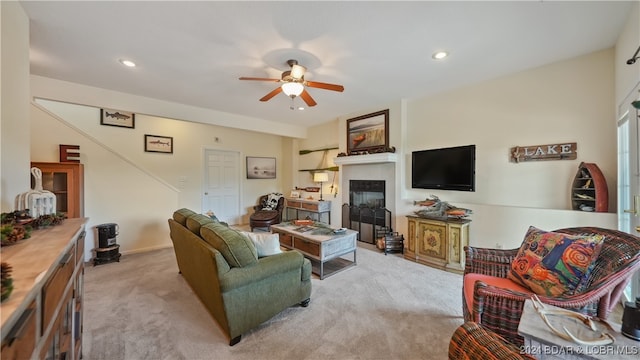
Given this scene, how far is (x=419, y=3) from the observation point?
182 cm

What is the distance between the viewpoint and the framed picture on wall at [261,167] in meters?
6.71

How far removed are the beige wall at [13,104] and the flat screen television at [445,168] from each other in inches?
174

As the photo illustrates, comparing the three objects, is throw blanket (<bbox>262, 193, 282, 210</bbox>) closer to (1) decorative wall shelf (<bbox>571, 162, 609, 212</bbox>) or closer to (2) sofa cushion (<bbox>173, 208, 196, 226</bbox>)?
(2) sofa cushion (<bbox>173, 208, 196, 226</bbox>)

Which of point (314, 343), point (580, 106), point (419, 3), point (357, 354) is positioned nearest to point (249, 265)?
point (314, 343)

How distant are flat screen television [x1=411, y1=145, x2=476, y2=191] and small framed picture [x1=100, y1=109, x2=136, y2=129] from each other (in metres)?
5.28

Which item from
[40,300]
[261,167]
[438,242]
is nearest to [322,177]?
[261,167]

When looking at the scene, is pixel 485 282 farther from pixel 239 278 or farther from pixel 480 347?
pixel 239 278

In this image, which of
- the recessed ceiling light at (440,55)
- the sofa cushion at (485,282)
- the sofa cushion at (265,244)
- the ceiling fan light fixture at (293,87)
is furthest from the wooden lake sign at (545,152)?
the sofa cushion at (265,244)

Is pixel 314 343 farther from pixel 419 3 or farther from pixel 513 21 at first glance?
pixel 513 21

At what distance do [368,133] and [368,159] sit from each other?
0.57 metres

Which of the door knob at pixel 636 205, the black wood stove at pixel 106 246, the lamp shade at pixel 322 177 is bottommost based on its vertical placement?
the black wood stove at pixel 106 246

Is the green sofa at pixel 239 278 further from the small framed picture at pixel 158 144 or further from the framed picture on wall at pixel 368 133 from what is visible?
the small framed picture at pixel 158 144

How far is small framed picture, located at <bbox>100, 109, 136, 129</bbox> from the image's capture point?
4.54 m

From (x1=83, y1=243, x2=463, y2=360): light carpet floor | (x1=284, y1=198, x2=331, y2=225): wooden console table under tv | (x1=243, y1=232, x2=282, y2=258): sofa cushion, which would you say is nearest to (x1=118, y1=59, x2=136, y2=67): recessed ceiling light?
(x1=243, y1=232, x2=282, y2=258): sofa cushion
